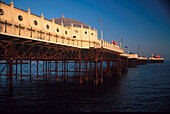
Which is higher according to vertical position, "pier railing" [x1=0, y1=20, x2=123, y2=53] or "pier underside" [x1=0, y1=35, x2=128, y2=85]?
"pier railing" [x1=0, y1=20, x2=123, y2=53]

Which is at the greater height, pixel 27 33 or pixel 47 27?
pixel 47 27

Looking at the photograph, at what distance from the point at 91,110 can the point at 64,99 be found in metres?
6.08

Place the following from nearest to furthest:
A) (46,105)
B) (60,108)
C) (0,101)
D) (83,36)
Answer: (60,108)
(46,105)
(0,101)
(83,36)

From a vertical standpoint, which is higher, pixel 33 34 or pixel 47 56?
pixel 33 34

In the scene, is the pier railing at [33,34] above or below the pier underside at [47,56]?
above

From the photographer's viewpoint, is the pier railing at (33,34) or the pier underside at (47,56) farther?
the pier underside at (47,56)

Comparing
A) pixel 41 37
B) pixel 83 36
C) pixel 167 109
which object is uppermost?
pixel 83 36

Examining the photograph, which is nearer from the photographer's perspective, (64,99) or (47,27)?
→ (64,99)

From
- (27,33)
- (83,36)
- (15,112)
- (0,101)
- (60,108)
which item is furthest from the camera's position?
(83,36)

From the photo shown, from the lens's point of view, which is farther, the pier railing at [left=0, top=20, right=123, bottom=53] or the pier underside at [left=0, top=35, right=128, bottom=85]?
the pier underside at [left=0, top=35, right=128, bottom=85]

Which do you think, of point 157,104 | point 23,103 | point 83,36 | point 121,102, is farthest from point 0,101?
point 83,36

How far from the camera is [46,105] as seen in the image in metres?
20.7

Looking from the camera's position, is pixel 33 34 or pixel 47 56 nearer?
pixel 33 34

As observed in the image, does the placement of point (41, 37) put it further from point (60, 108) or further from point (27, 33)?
point (60, 108)
